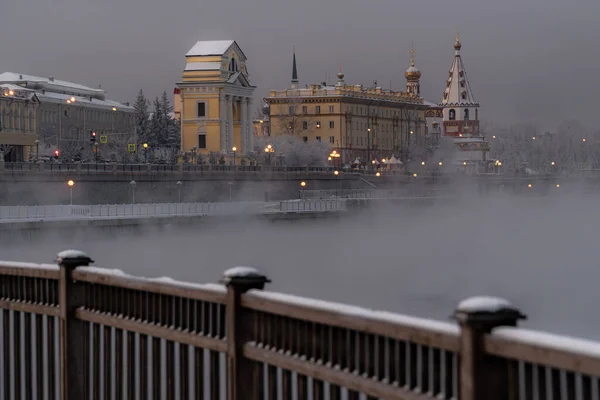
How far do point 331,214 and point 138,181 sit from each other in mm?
15169

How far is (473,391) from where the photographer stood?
519 centimetres

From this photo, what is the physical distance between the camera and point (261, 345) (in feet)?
22.8

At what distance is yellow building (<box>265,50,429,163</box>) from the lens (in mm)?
156375

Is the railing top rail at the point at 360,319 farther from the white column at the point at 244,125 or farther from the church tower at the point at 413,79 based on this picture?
the church tower at the point at 413,79

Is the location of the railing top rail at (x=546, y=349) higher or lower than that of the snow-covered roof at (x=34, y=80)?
lower

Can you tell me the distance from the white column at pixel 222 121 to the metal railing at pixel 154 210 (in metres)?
23.0

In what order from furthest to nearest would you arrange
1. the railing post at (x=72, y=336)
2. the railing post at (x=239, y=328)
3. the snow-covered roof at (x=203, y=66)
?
the snow-covered roof at (x=203, y=66)
the railing post at (x=72, y=336)
the railing post at (x=239, y=328)

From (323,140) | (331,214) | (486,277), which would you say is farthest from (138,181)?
(323,140)

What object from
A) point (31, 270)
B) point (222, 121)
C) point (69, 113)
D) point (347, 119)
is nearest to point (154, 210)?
point (222, 121)

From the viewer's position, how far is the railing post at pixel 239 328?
7.01 meters

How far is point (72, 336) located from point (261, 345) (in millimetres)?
2383

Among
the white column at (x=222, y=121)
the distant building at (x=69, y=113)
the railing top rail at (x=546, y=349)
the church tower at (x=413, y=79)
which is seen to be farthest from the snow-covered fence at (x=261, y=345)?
the church tower at (x=413, y=79)

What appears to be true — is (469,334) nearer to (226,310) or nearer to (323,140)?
(226,310)

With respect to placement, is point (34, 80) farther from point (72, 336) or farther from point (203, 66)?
point (72, 336)
